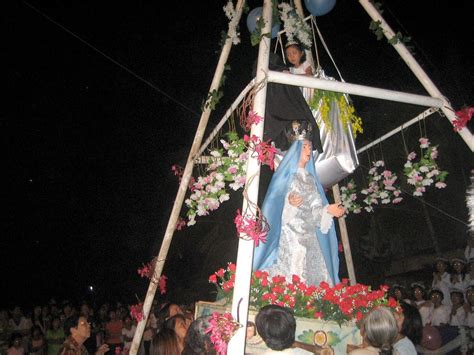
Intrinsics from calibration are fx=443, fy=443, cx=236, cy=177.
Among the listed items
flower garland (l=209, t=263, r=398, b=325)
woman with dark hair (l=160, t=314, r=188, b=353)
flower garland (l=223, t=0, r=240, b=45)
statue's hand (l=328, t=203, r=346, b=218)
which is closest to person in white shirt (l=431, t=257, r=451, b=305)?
flower garland (l=209, t=263, r=398, b=325)

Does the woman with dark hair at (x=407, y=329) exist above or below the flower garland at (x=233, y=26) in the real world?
below

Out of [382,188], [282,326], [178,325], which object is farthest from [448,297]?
[282,326]

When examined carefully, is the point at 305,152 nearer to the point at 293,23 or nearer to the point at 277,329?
the point at 293,23

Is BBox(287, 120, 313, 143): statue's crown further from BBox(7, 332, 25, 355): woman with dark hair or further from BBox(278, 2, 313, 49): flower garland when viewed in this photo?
BBox(7, 332, 25, 355): woman with dark hair

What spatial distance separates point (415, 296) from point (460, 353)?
4.44 feet

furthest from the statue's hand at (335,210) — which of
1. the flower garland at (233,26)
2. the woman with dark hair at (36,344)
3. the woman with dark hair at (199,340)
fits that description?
the woman with dark hair at (36,344)

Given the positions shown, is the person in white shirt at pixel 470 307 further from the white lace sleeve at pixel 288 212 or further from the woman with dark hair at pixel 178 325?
the woman with dark hair at pixel 178 325

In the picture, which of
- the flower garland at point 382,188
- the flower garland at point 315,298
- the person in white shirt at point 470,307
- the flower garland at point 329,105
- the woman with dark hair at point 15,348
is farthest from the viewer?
the woman with dark hair at point 15,348

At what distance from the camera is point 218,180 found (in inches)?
222

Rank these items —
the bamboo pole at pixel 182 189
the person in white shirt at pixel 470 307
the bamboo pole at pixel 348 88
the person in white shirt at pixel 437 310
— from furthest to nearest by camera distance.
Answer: the person in white shirt at pixel 437 310
the person in white shirt at pixel 470 307
the bamboo pole at pixel 182 189
the bamboo pole at pixel 348 88

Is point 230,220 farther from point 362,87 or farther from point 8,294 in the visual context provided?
point 362,87

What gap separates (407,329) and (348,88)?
2.58m

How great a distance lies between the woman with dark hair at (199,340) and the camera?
12.8 ft

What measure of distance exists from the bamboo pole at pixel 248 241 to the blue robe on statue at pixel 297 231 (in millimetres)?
1559
